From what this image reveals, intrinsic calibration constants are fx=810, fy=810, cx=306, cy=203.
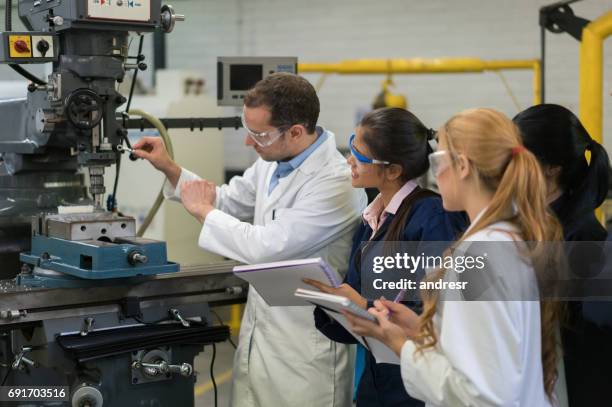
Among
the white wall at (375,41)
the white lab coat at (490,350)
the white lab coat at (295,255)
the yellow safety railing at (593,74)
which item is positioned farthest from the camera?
the white wall at (375,41)

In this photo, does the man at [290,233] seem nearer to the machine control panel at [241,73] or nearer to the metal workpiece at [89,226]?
the metal workpiece at [89,226]

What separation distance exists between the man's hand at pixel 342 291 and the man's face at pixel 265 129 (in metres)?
0.54

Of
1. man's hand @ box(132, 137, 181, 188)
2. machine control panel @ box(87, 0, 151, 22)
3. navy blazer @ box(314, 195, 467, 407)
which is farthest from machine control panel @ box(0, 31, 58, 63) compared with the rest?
navy blazer @ box(314, 195, 467, 407)

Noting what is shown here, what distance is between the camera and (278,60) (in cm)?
281

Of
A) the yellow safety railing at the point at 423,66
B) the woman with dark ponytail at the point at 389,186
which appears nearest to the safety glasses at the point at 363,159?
the woman with dark ponytail at the point at 389,186

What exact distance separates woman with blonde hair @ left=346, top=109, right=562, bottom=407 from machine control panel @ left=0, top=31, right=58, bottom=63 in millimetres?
1078

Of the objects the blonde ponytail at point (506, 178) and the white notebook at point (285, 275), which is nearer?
the blonde ponytail at point (506, 178)

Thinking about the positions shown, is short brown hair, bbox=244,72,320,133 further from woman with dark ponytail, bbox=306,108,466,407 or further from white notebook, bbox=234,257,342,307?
white notebook, bbox=234,257,342,307

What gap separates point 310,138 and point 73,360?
81 cm

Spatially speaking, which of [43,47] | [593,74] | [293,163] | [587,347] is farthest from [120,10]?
[593,74]

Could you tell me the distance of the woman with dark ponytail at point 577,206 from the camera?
5.25 ft

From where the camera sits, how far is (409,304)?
1724 mm

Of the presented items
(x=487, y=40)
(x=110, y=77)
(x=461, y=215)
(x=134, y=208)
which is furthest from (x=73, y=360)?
(x=487, y=40)

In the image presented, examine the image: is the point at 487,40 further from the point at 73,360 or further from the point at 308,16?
A: the point at 73,360
